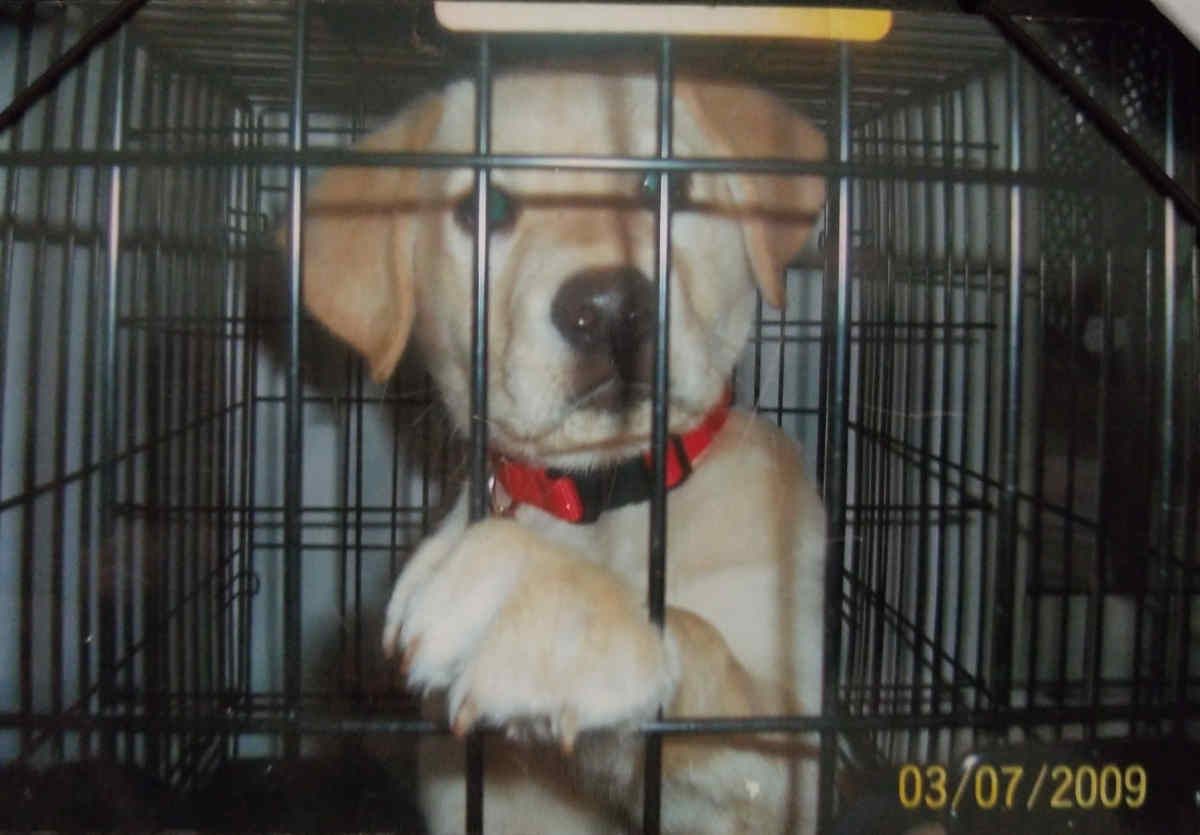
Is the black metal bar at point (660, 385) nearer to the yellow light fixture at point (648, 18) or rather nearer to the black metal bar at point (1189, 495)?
the yellow light fixture at point (648, 18)

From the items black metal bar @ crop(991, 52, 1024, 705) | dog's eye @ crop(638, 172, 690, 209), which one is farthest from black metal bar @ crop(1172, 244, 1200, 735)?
dog's eye @ crop(638, 172, 690, 209)

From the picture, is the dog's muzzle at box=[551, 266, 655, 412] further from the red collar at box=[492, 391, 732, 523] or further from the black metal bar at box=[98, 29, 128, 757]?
the black metal bar at box=[98, 29, 128, 757]

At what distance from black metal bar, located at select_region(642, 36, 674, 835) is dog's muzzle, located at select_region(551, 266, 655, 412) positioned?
4 cm

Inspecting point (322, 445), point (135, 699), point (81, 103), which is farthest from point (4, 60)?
point (135, 699)

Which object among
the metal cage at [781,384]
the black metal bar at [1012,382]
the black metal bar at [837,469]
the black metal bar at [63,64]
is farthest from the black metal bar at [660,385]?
the black metal bar at [63,64]

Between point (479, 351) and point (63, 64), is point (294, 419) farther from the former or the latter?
point (63, 64)

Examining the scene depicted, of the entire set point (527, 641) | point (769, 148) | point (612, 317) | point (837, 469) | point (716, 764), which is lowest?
point (716, 764)

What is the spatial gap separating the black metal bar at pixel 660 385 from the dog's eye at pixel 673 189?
0.04 meters

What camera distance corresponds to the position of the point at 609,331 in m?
0.74

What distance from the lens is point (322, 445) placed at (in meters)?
0.77

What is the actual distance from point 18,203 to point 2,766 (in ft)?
1.21

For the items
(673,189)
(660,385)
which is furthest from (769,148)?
(660,385)
